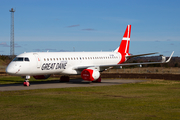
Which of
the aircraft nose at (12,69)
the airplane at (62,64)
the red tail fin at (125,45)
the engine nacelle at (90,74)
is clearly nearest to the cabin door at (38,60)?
the airplane at (62,64)

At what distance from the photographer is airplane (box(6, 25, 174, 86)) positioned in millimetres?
27953

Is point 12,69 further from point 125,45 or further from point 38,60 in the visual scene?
point 125,45

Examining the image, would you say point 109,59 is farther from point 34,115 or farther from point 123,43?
point 34,115

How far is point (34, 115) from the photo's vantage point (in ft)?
41.8

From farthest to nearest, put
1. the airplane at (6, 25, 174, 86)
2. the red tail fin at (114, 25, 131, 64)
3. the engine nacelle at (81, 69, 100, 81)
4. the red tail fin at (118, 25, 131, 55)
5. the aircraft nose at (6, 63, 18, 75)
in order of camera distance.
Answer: the red tail fin at (118, 25, 131, 55) → the red tail fin at (114, 25, 131, 64) → the engine nacelle at (81, 69, 100, 81) → the airplane at (6, 25, 174, 86) → the aircraft nose at (6, 63, 18, 75)

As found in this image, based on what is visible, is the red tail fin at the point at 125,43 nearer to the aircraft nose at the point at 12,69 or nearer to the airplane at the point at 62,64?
the airplane at the point at 62,64

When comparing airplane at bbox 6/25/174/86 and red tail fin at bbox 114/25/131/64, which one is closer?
airplane at bbox 6/25/174/86

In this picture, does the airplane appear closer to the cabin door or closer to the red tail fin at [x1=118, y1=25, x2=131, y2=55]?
the cabin door

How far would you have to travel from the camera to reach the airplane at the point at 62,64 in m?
28.0

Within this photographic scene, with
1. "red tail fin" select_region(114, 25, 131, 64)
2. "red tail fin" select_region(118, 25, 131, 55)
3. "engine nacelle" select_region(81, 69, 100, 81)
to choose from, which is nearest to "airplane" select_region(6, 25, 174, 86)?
"engine nacelle" select_region(81, 69, 100, 81)

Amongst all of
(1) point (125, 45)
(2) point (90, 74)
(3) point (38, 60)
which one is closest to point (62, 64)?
(3) point (38, 60)

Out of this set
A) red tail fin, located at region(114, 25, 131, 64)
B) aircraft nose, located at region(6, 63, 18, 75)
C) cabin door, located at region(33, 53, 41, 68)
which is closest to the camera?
aircraft nose, located at region(6, 63, 18, 75)

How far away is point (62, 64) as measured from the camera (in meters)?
31.7

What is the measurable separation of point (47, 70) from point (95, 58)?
9478mm
